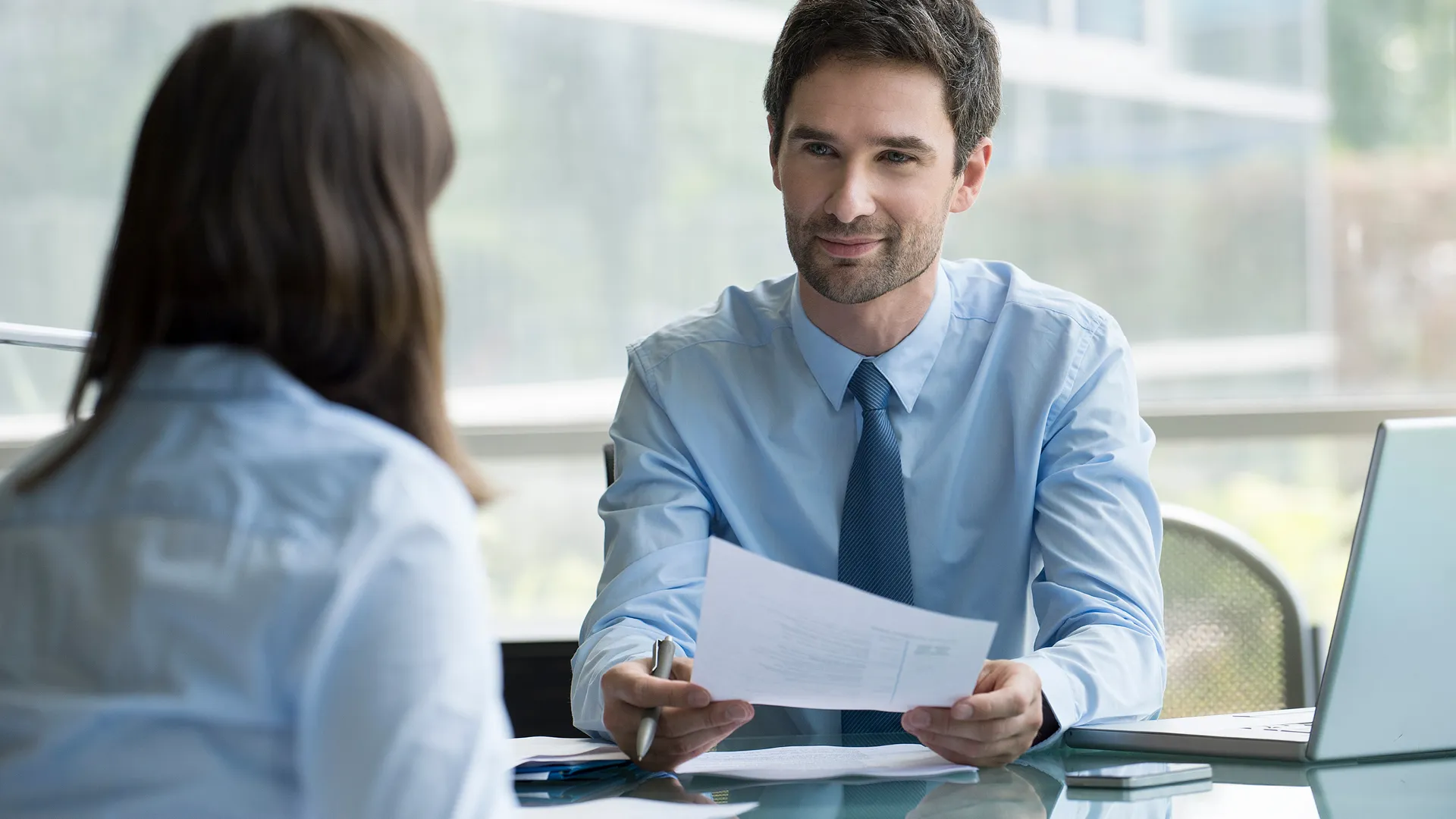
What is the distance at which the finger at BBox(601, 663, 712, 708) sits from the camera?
4.03ft

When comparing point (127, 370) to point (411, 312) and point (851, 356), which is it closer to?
point (411, 312)

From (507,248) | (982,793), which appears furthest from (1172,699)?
(507,248)

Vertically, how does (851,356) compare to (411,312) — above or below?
below

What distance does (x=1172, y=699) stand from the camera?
1.91 meters

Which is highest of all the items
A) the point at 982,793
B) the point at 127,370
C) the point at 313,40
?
the point at 313,40

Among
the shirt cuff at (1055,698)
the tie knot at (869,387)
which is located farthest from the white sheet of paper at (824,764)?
the tie knot at (869,387)

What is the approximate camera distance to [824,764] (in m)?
1.29

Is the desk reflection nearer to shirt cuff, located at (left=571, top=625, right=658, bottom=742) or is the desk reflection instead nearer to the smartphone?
the smartphone

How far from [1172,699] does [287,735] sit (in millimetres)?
1470

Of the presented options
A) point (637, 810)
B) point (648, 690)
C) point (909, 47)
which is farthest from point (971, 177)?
point (637, 810)

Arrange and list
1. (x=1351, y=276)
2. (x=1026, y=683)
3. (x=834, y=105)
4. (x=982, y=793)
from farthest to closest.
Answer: (x=1351, y=276) → (x=834, y=105) → (x=1026, y=683) → (x=982, y=793)

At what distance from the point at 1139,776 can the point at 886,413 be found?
67cm

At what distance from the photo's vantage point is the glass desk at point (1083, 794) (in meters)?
1.10

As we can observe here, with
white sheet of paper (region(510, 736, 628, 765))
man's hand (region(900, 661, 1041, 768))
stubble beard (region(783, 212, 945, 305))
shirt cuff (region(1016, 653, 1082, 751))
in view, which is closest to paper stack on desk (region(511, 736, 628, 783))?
white sheet of paper (region(510, 736, 628, 765))
